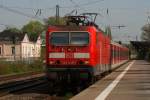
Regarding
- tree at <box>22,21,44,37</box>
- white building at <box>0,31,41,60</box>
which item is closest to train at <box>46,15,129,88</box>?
white building at <box>0,31,41,60</box>

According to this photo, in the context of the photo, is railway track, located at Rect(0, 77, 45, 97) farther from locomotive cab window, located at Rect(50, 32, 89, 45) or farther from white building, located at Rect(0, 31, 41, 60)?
white building, located at Rect(0, 31, 41, 60)

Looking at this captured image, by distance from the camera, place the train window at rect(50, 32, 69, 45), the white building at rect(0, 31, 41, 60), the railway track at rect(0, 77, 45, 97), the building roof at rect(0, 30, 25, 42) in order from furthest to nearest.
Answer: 1. the building roof at rect(0, 30, 25, 42)
2. the white building at rect(0, 31, 41, 60)
3. the railway track at rect(0, 77, 45, 97)
4. the train window at rect(50, 32, 69, 45)

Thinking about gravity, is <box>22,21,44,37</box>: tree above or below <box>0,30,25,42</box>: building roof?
above

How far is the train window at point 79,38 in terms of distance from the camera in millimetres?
24062

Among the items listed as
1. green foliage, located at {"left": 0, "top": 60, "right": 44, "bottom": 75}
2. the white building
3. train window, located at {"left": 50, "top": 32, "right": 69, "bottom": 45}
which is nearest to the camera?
train window, located at {"left": 50, "top": 32, "right": 69, "bottom": 45}

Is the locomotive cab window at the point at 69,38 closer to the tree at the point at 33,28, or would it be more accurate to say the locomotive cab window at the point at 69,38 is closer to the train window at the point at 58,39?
the train window at the point at 58,39

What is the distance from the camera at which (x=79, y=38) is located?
24.2 meters

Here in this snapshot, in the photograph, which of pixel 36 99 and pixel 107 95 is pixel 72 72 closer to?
pixel 36 99

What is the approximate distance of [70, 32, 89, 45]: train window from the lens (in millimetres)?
24062

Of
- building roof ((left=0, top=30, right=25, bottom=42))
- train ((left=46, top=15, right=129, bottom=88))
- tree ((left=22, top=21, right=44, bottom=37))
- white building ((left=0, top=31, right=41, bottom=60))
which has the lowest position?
train ((left=46, top=15, right=129, bottom=88))

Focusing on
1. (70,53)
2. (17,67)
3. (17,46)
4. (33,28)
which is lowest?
(17,67)

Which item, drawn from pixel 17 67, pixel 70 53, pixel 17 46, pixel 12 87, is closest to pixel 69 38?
pixel 70 53

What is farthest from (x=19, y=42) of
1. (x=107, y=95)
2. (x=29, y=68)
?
(x=107, y=95)

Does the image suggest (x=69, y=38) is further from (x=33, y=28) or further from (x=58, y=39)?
(x=33, y=28)
